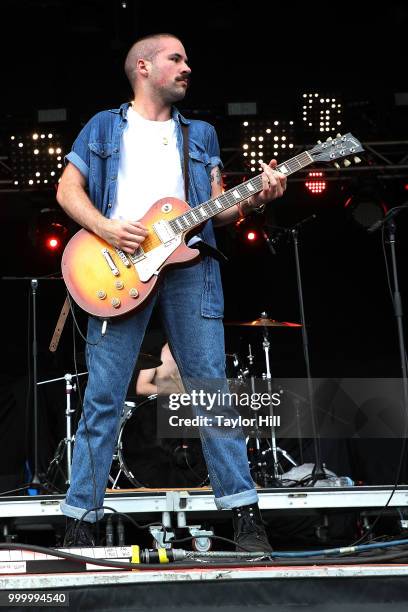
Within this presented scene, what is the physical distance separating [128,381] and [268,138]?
5.64 m

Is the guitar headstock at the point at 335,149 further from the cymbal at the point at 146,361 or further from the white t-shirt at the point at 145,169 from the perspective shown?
the cymbal at the point at 146,361

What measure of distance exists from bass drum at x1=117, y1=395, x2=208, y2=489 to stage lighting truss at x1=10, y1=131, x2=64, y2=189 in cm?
280

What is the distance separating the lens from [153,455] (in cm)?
677

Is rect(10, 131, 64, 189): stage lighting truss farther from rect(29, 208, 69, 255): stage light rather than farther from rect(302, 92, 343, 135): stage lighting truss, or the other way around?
rect(302, 92, 343, 135): stage lighting truss

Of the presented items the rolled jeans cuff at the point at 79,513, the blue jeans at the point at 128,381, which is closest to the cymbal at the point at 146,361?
the blue jeans at the point at 128,381

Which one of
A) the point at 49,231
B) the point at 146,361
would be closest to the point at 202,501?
the point at 146,361

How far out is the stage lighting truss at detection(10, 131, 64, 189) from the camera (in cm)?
824

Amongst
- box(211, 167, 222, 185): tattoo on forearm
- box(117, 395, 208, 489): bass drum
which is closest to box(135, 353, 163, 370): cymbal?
box(117, 395, 208, 489): bass drum

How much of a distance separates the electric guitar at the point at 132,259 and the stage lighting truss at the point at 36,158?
17.3 ft

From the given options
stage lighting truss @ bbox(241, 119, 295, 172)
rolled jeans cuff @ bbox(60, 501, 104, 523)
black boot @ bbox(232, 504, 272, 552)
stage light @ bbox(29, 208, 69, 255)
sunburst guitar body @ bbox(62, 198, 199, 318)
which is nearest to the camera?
black boot @ bbox(232, 504, 272, 552)

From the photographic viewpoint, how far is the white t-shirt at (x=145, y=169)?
10.7 feet

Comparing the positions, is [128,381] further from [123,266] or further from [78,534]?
[78,534]

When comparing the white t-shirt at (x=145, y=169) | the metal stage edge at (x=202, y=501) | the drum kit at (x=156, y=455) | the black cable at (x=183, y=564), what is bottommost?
the black cable at (x=183, y=564)

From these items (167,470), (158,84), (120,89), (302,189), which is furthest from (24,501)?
(302,189)
